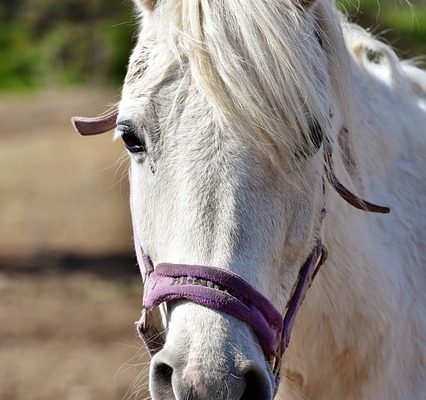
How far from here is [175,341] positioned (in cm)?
210

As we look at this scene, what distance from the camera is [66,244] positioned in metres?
9.94

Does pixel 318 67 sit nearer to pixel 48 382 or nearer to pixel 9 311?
pixel 48 382

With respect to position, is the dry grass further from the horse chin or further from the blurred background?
the horse chin

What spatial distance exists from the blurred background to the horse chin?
0.62 m

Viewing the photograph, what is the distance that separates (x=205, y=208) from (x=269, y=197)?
17 centimetres

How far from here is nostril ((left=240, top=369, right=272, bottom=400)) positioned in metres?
2.10

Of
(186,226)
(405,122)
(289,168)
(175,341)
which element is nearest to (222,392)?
(175,341)

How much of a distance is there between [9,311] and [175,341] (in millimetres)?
5924

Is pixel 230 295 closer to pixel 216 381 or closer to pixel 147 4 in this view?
pixel 216 381

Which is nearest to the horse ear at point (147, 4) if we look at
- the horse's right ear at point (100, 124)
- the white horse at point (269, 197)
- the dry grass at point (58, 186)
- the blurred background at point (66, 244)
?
the white horse at point (269, 197)

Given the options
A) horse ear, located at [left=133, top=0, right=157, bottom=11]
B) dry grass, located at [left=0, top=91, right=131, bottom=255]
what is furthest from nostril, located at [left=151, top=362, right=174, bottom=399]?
dry grass, located at [left=0, top=91, right=131, bottom=255]

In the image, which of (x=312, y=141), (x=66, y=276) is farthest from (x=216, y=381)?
(x=66, y=276)

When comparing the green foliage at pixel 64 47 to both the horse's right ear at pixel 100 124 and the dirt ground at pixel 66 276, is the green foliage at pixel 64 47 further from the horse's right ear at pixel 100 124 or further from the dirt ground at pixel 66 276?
the horse's right ear at pixel 100 124

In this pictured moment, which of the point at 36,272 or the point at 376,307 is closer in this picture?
the point at 376,307
